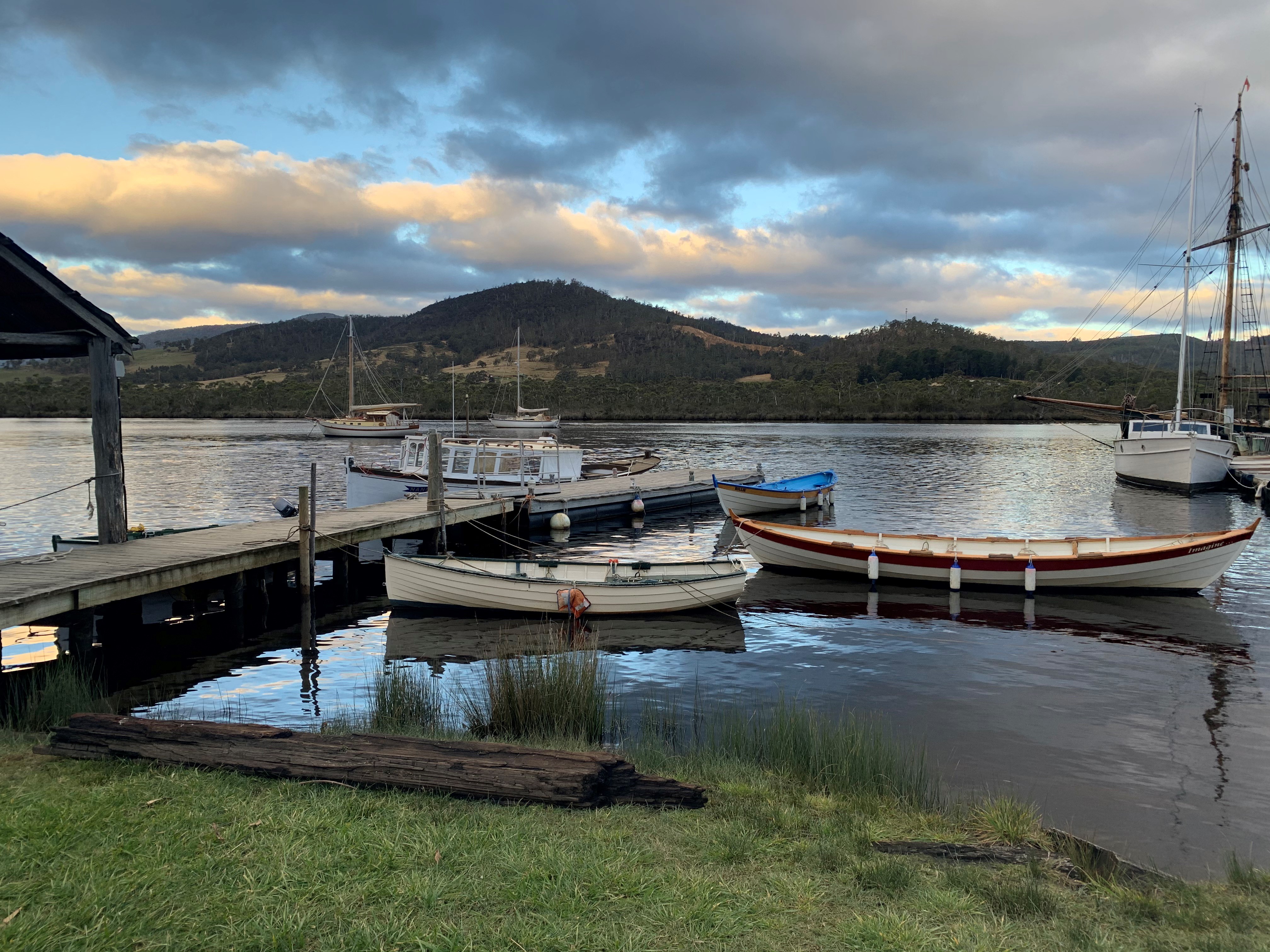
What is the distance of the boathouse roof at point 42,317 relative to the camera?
488 inches

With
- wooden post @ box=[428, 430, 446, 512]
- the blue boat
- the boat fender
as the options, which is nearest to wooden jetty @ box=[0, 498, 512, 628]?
wooden post @ box=[428, 430, 446, 512]

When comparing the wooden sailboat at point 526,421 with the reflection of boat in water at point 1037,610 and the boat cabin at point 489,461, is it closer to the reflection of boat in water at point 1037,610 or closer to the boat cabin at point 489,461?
the boat cabin at point 489,461

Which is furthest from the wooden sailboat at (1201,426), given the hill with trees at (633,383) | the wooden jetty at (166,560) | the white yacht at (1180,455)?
the hill with trees at (633,383)

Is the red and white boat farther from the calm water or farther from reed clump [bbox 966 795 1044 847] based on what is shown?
reed clump [bbox 966 795 1044 847]

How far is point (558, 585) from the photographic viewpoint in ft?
55.2

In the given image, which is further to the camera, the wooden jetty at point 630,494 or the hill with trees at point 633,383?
the hill with trees at point 633,383

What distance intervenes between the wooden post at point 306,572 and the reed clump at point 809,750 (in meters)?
7.87

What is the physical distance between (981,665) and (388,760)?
36.9ft

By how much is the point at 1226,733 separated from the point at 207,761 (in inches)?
471

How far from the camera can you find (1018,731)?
11.1m

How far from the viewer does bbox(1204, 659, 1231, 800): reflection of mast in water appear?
9586 millimetres

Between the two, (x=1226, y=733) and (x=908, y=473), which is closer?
(x=1226, y=733)

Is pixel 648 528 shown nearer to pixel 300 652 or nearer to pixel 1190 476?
pixel 300 652

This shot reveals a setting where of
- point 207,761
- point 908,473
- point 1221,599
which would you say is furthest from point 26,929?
point 908,473
